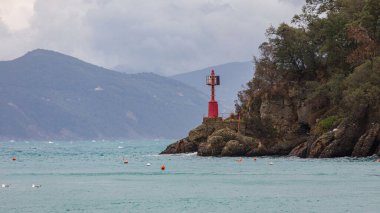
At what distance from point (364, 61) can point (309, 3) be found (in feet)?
74.1

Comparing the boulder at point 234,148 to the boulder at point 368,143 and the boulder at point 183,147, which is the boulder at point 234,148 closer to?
the boulder at point 183,147

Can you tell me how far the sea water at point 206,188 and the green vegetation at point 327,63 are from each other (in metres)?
11.2

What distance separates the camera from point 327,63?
355 ft

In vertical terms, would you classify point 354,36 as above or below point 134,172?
above

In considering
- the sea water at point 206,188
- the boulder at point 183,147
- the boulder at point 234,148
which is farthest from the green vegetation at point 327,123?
the boulder at point 183,147

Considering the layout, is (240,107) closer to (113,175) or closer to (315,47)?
(315,47)

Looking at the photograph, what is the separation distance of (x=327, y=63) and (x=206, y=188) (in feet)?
174

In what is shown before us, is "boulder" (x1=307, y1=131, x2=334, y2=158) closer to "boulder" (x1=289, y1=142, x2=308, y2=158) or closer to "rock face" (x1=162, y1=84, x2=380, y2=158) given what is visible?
"rock face" (x1=162, y1=84, x2=380, y2=158)

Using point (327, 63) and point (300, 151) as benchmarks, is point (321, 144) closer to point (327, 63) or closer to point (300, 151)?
point (300, 151)

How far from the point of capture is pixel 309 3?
117938 millimetres

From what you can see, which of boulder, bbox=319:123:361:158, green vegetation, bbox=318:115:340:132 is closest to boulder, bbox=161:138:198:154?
green vegetation, bbox=318:115:340:132

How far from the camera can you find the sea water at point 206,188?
1908 inches

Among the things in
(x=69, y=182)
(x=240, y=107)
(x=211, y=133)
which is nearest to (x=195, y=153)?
(x=211, y=133)

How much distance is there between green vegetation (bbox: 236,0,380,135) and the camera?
92125mm
